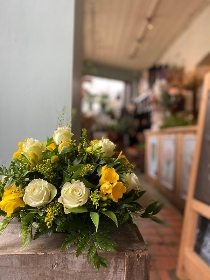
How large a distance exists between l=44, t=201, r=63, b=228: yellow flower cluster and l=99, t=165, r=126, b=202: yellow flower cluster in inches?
4.7

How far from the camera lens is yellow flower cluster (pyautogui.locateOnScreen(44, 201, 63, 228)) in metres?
0.73

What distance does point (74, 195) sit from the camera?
A: 0.74 m

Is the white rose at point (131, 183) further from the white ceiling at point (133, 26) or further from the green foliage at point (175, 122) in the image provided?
the white ceiling at point (133, 26)

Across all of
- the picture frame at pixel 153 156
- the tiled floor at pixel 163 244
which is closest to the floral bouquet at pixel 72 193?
the tiled floor at pixel 163 244

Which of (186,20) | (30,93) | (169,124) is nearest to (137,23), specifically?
(186,20)

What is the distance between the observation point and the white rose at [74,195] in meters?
0.73

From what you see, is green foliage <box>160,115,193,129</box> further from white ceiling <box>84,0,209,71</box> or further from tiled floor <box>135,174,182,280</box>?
white ceiling <box>84,0,209,71</box>

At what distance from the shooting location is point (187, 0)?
5.02 metres

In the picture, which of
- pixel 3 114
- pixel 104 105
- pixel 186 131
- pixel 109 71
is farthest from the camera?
pixel 109 71

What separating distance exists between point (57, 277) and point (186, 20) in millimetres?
6100

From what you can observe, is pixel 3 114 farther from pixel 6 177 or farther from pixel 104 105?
pixel 104 105

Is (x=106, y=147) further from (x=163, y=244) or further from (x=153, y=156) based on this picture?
(x=153, y=156)

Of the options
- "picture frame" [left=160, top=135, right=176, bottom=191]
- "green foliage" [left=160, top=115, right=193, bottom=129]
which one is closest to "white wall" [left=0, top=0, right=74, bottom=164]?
"picture frame" [left=160, top=135, right=176, bottom=191]

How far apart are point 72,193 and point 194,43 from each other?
5759 mm
